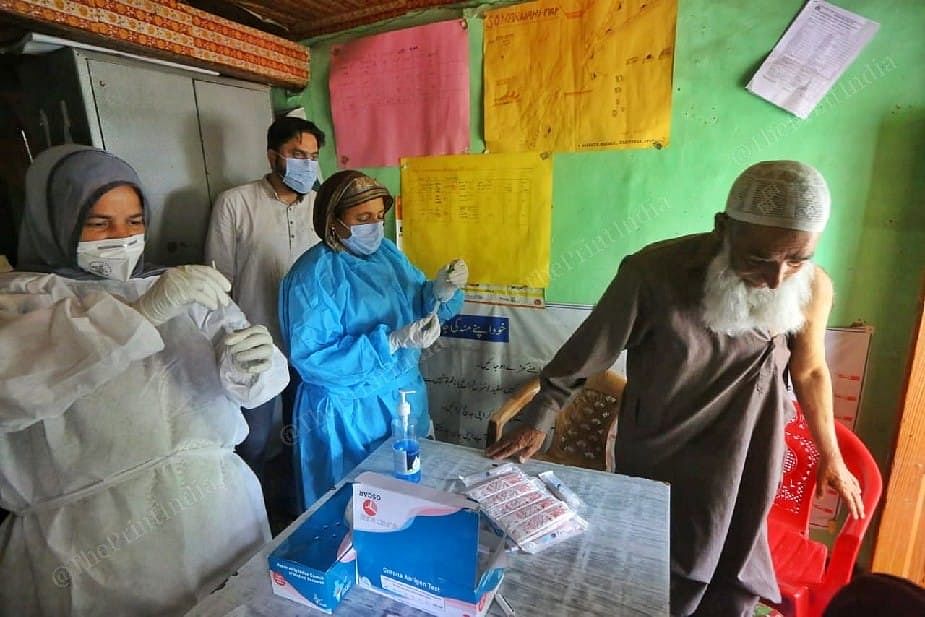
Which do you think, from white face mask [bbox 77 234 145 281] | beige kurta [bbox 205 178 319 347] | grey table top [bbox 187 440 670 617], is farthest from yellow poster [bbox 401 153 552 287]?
white face mask [bbox 77 234 145 281]

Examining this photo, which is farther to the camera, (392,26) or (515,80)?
(392,26)

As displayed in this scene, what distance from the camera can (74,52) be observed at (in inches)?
65.7

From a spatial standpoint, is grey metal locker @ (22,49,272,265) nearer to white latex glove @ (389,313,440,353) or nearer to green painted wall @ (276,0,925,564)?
white latex glove @ (389,313,440,353)

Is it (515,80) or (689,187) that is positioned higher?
(515,80)

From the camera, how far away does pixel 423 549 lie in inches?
32.9

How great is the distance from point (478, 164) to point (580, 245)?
0.61m

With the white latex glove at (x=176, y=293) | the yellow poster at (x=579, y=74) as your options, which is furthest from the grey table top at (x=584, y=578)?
the yellow poster at (x=579, y=74)

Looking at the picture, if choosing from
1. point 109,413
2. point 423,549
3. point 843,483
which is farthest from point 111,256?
point 843,483

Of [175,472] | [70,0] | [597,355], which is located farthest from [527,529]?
[70,0]

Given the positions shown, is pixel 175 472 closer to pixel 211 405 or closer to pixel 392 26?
pixel 211 405

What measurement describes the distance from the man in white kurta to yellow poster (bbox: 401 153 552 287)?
53cm

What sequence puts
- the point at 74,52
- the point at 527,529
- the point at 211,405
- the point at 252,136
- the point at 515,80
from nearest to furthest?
the point at 527,529 < the point at 211,405 < the point at 74,52 < the point at 515,80 < the point at 252,136

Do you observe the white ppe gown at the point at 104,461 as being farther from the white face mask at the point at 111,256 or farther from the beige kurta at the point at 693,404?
the beige kurta at the point at 693,404

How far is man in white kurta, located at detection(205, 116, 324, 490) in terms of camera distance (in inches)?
80.7
